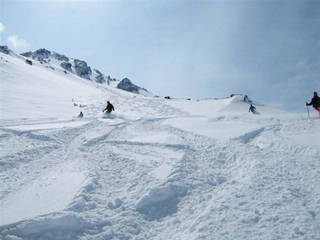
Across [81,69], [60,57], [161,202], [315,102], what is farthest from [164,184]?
[60,57]

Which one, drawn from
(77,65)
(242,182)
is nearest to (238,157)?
(242,182)

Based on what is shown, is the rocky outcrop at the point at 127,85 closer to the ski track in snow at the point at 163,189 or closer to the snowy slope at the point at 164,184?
the snowy slope at the point at 164,184

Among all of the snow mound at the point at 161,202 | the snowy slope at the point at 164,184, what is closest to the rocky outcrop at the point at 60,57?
the snowy slope at the point at 164,184

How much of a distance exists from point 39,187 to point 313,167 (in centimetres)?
742

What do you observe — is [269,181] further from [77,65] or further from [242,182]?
[77,65]

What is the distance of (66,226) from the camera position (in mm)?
4840

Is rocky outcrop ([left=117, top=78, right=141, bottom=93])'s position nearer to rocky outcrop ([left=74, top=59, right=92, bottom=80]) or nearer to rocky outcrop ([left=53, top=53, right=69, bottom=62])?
rocky outcrop ([left=74, top=59, right=92, bottom=80])

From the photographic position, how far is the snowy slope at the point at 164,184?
15.6 feet

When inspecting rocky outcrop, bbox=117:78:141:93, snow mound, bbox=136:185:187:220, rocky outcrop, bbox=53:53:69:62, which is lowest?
snow mound, bbox=136:185:187:220

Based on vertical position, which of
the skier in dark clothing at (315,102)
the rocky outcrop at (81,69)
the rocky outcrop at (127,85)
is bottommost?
the skier in dark clothing at (315,102)

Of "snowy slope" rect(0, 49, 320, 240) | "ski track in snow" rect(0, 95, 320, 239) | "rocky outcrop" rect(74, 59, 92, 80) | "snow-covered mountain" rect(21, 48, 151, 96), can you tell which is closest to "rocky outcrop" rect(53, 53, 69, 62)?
"snow-covered mountain" rect(21, 48, 151, 96)

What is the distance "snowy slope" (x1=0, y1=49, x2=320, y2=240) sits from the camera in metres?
4.74

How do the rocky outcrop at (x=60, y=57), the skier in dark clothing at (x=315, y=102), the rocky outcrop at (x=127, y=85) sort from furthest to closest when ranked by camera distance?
the rocky outcrop at (x=60, y=57), the rocky outcrop at (x=127, y=85), the skier in dark clothing at (x=315, y=102)

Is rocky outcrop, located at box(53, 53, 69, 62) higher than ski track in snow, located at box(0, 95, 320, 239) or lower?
higher
